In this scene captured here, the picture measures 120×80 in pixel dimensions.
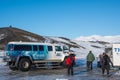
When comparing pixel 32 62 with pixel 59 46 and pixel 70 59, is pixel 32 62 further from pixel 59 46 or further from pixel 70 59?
pixel 70 59

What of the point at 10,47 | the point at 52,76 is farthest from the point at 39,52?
the point at 52,76

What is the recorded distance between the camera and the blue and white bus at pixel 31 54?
2744 centimetres

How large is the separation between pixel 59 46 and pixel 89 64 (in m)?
3.61

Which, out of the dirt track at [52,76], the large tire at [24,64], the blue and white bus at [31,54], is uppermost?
the blue and white bus at [31,54]

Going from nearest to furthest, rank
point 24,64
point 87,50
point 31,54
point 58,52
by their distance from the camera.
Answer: point 24,64 → point 31,54 → point 58,52 → point 87,50

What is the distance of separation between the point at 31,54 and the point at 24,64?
1.19 metres

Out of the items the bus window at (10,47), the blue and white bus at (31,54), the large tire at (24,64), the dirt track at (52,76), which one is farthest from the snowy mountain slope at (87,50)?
the dirt track at (52,76)

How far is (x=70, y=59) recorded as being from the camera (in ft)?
77.3

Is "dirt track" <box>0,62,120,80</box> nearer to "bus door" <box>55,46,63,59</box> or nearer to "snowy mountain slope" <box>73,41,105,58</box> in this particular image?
"bus door" <box>55,46,63,59</box>

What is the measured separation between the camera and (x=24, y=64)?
28031 millimetres

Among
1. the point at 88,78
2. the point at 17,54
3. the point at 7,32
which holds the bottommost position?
the point at 88,78

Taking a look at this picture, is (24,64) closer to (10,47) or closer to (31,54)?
(31,54)

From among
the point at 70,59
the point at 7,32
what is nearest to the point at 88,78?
the point at 70,59

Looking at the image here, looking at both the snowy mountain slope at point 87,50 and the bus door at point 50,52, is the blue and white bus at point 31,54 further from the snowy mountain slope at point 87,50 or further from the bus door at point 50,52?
the snowy mountain slope at point 87,50
